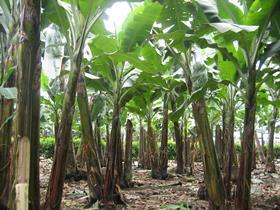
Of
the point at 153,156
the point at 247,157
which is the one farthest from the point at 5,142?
the point at 153,156

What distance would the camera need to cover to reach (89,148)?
4059 millimetres

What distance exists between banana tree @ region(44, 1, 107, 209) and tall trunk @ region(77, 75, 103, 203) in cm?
99

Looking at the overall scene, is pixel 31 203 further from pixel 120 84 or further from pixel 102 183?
pixel 120 84

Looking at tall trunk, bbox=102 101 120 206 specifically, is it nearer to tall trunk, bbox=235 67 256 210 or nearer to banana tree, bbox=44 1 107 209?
banana tree, bbox=44 1 107 209

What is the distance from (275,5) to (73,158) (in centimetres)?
479

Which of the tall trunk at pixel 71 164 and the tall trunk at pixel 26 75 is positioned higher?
the tall trunk at pixel 26 75

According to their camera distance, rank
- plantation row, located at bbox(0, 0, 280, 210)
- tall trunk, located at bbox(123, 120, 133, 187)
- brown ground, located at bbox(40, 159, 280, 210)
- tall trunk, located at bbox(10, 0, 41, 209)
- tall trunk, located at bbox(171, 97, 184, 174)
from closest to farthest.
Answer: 1. tall trunk, located at bbox(10, 0, 41, 209)
2. plantation row, located at bbox(0, 0, 280, 210)
3. brown ground, located at bbox(40, 159, 280, 210)
4. tall trunk, located at bbox(123, 120, 133, 187)
5. tall trunk, located at bbox(171, 97, 184, 174)

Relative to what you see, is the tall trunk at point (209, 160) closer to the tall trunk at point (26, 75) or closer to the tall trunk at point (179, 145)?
the tall trunk at point (26, 75)

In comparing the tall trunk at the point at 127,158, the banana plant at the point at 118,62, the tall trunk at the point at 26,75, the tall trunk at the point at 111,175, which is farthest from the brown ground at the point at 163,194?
the tall trunk at the point at 26,75

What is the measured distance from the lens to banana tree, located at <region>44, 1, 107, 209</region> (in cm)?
256

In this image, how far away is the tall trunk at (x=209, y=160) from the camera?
324cm

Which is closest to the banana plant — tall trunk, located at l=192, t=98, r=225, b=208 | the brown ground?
the brown ground

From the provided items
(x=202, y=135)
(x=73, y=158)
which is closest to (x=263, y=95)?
(x=202, y=135)

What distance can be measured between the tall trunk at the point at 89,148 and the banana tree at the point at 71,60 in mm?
995
